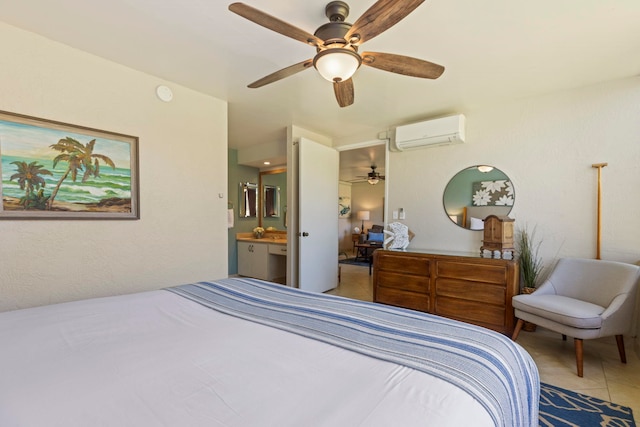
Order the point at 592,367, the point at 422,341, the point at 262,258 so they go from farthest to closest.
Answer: the point at 262,258 → the point at 592,367 → the point at 422,341

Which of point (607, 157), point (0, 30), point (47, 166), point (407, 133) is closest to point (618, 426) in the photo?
point (607, 157)

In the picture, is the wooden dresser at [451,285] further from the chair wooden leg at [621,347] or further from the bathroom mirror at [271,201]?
the bathroom mirror at [271,201]

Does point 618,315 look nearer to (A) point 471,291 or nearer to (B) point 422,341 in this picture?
(A) point 471,291

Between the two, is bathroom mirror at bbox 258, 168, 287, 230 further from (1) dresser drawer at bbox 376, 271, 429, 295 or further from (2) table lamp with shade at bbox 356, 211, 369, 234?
(2) table lamp with shade at bbox 356, 211, 369, 234

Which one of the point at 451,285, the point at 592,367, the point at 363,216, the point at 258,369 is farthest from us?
the point at 363,216

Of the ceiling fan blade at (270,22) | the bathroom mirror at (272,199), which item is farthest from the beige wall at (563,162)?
the bathroom mirror at (272,199)

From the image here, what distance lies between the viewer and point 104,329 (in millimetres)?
1187

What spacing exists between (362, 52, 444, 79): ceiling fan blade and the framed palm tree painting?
2.04 meters

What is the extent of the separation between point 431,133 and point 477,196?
2.89 ft

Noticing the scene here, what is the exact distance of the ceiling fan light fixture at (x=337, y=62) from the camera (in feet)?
5.14

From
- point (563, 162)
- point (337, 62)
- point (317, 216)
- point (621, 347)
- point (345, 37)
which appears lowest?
point (621, 347)

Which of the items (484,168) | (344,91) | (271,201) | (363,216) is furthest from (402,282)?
(363,216)

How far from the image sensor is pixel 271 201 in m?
5.76

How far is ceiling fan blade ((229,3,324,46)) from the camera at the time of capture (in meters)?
1.33
